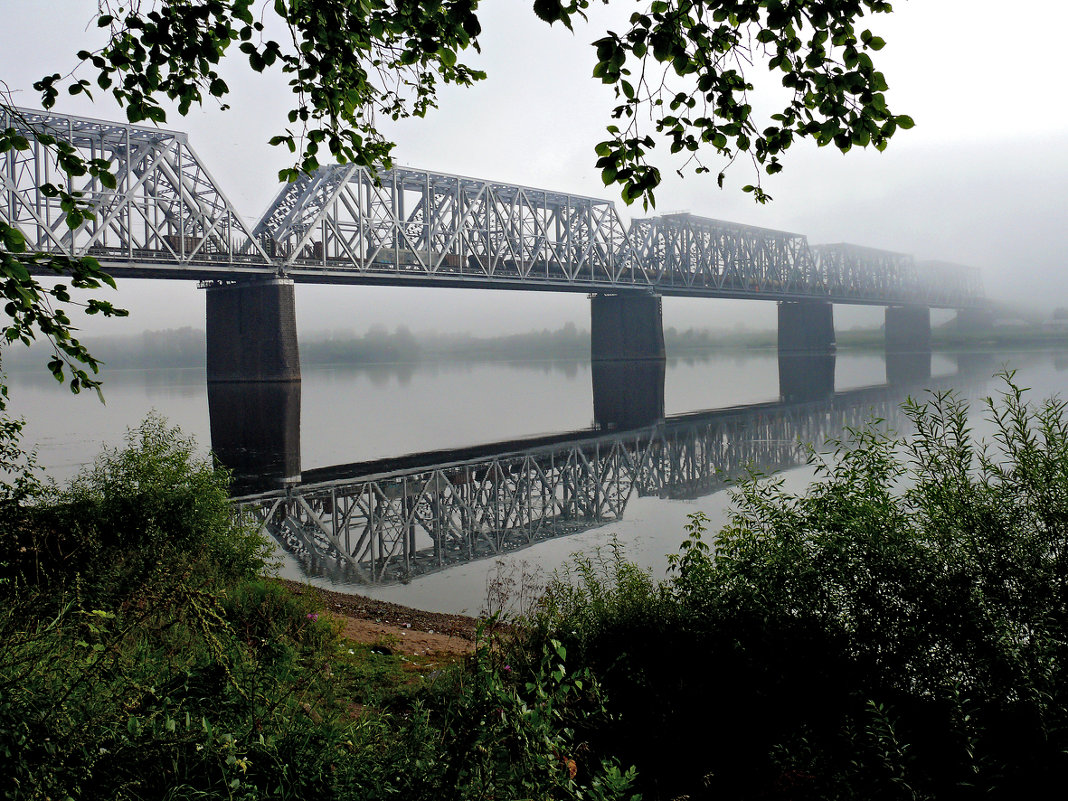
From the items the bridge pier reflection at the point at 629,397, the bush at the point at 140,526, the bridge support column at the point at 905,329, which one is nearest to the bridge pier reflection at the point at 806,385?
the bridge pier reflection at the point at 629,397

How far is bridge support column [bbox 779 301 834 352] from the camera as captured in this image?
12206 cm

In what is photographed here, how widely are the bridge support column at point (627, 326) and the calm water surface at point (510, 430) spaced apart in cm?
2729

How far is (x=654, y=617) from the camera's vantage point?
6.29 metres

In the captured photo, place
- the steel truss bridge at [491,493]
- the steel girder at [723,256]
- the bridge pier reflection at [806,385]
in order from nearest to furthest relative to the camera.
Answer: the steel truss bridge at [491,493]
the bridge pier reflection at [806,385]
the steel girder at [723,256]

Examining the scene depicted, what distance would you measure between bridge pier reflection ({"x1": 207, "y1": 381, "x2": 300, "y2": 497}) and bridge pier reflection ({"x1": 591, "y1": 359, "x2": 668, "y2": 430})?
1353 centimetres

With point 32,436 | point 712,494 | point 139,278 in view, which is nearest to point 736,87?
point 712,494

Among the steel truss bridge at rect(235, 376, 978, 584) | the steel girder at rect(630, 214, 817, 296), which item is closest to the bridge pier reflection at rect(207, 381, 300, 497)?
the steel truss bridge at rect(235, 376, 978, 584)

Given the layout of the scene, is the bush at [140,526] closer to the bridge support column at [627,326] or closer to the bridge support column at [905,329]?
the bridge support column at [627,326]

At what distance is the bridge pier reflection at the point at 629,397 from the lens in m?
35.6

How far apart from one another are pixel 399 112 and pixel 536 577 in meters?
6.75

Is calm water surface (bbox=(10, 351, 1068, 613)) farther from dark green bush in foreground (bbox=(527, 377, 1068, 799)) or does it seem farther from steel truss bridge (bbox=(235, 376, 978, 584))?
dark green bush in foreground (bbox=(527, 377, 1068, 799))

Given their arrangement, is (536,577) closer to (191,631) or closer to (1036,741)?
(191,631)

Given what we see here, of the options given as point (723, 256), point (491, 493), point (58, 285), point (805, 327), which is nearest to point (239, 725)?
point (58, 285)

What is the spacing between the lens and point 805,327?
4862 inches
